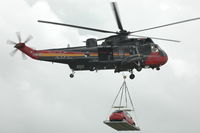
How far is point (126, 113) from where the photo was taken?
5272 centimetres

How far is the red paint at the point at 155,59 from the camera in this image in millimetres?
55844

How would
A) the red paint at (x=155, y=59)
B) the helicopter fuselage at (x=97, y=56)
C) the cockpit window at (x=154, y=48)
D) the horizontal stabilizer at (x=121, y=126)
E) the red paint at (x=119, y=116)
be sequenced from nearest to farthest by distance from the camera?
the horizontal stabilizer at (x=121, y=126), the red paint at (x=119, y=116), the helicopter fuselage at (x=97, y=56), the red paint at (x=155, y=59), the cockpit window at (x=154, y=48)

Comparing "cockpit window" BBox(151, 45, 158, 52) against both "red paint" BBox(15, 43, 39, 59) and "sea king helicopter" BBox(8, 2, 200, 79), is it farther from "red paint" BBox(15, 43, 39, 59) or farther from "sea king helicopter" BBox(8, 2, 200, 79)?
"red paint" BBox(15, 43, 39, 59)

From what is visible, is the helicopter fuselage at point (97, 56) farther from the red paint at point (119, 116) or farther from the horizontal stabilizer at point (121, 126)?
the horizontal stabilizer at point (121, 126)

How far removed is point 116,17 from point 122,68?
590cm

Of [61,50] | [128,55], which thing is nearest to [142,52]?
[128,55]

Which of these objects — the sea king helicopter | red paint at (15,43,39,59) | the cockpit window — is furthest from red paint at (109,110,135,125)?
red paint at (15,43,39,59)

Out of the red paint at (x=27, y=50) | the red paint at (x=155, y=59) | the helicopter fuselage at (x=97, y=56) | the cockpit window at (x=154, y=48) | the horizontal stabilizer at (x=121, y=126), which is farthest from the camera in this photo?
the cockpit window at (x=154, y=48)

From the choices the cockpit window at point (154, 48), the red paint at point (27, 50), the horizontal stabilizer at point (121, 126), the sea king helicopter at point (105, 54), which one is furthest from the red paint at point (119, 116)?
the red paint at point (27, 50)

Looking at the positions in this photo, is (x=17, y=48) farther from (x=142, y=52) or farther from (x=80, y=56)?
(x=142, y=52)

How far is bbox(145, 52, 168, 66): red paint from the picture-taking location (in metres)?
55.8

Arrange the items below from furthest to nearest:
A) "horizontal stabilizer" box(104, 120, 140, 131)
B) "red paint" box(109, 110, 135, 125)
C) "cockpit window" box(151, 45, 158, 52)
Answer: "cockpit window" box(151, 45, 158, 52) → "red paint" box(109, 110, 135, 125) → "horizontal stabilizer" box(104, 120, 140, 131)

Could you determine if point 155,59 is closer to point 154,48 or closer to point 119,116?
point 154,48

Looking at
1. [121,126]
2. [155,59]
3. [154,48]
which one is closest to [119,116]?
[121,126]
